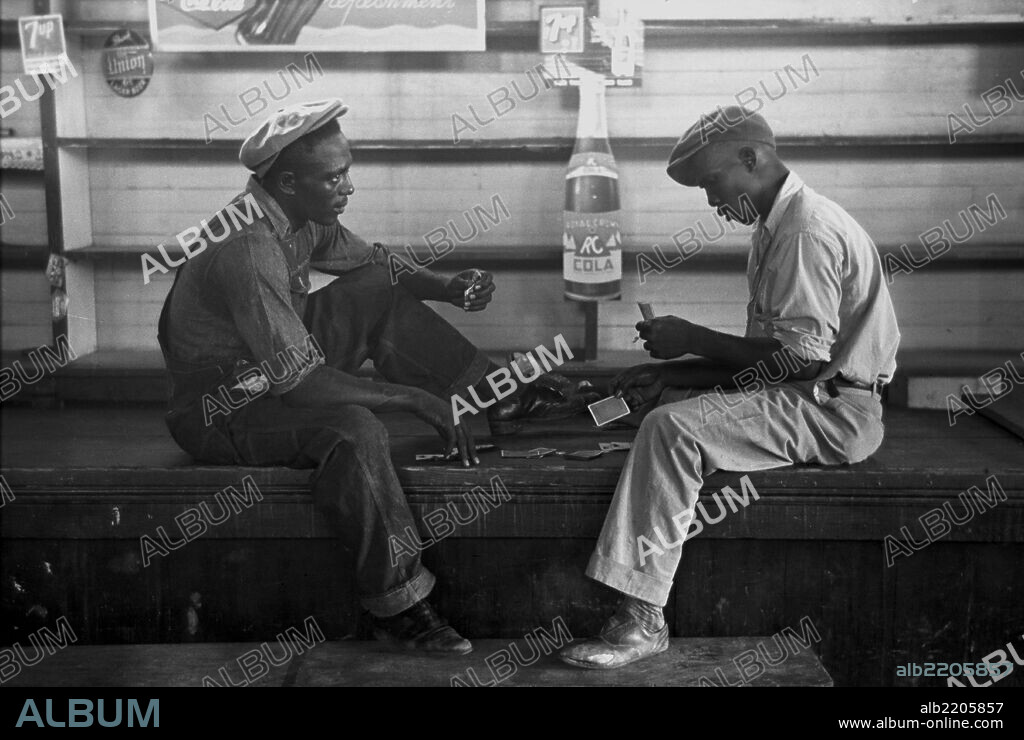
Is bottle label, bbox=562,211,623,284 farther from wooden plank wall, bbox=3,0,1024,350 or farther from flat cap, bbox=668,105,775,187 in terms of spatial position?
flat cap, bbox=668,105,775,187

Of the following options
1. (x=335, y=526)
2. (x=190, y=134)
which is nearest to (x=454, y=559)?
(x=335, y=526)

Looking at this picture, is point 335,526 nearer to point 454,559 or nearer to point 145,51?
point 454,559

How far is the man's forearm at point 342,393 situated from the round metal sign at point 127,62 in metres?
1.81

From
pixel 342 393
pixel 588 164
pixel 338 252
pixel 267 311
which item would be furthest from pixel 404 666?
pixel 588 164

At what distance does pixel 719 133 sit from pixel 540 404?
3.37ft

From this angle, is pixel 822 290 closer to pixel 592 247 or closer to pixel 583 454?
pixel 583 454

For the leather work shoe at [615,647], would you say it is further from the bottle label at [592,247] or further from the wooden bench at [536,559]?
the bottle label at [592,247]

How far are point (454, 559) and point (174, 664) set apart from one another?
2.50 ft

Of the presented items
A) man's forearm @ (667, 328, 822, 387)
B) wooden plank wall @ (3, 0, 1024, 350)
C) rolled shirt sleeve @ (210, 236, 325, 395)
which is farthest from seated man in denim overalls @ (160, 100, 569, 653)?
wooden plank wall @ (3, 0, 1024, 350)

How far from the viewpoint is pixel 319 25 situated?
4.14 m

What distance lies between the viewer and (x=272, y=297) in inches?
121

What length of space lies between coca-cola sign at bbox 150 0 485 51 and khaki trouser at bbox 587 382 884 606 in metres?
1.73
